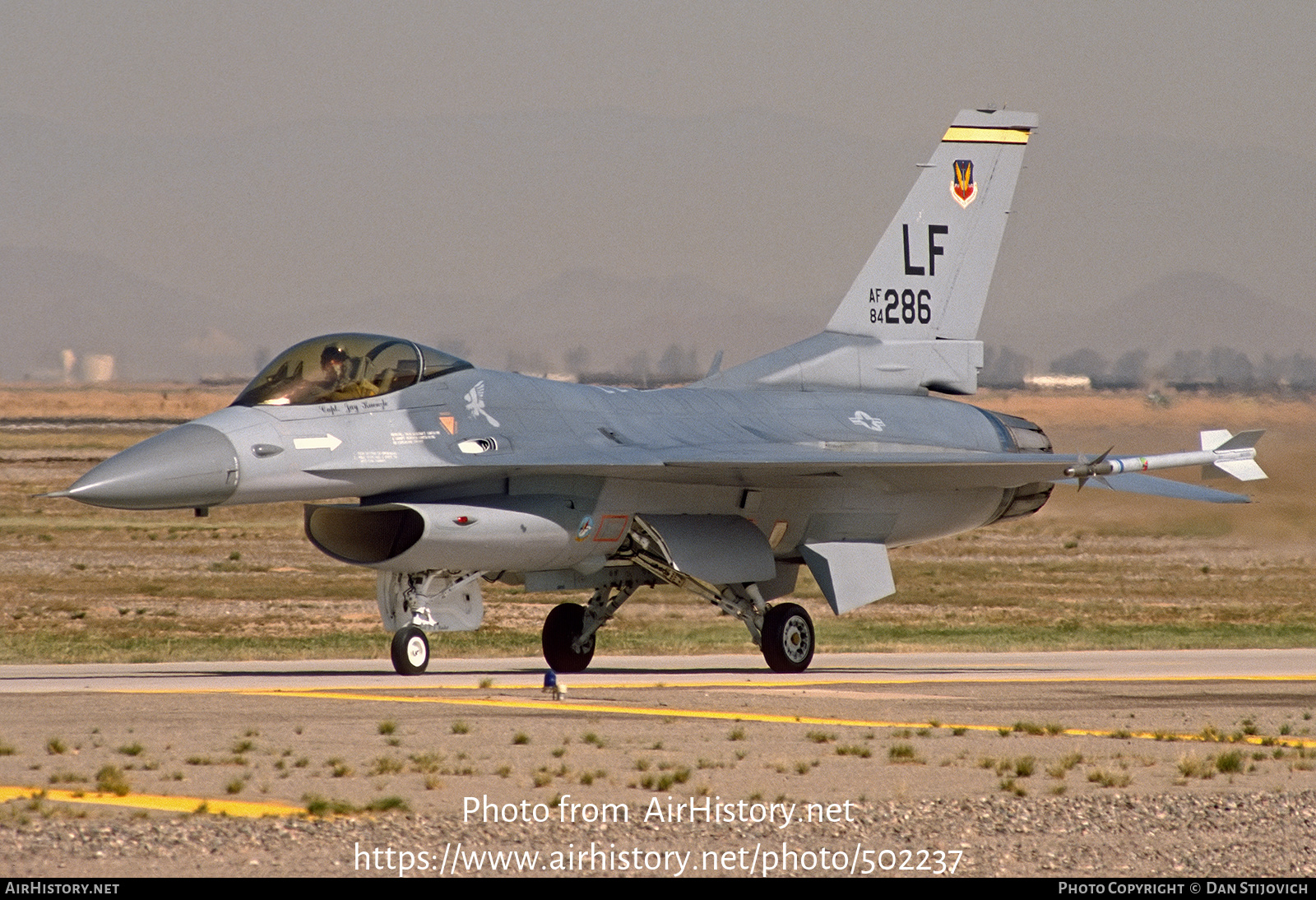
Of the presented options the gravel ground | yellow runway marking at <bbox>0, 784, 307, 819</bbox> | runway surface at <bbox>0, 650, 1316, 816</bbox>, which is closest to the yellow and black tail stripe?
runway surface at <bbox>0, 650, 1316, 816</bbox>

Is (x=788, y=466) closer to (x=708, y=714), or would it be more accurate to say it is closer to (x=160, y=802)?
(x=708, y=714)

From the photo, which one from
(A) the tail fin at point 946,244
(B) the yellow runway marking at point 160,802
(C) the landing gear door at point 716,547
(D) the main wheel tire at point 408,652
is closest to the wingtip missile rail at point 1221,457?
(A) the tail fin at point 946,244

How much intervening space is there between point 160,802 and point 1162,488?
15.9 m

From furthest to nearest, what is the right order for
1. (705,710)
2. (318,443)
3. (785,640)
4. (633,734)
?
(785,640) < (318,443) < (705,710) < (633,734)

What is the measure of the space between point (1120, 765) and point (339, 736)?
5203 mm

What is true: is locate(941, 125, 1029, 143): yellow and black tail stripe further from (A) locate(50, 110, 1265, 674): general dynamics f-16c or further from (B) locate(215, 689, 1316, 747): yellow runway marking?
(B) locate(215, 689, 1316, 747): yellow runway marking

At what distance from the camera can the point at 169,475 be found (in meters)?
14.7

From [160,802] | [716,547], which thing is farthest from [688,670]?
[160,802]

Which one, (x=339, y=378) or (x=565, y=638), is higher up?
(x=339, y=378)

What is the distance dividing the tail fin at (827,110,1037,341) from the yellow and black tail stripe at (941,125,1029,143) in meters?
0.01

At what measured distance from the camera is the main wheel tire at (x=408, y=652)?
16594 mm

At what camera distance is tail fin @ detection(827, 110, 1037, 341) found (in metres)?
22.2

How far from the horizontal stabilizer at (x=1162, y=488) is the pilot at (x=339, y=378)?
977cm

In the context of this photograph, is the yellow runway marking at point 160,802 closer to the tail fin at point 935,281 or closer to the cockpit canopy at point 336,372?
the cockpit canopy at point 336,372
